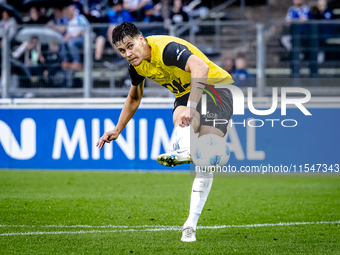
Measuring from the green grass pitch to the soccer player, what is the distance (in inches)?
20.2

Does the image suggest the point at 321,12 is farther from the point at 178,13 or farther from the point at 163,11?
the point at 163,11

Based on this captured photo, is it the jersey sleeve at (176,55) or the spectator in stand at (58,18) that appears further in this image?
the spectator in stand at (58,18)

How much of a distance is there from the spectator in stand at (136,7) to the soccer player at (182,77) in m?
6.88

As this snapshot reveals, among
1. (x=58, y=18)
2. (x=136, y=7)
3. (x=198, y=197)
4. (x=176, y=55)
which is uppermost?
(x=136, y=7)

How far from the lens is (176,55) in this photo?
12.9 feet

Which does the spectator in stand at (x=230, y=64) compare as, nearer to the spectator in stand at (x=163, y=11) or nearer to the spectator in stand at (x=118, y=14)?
the spectator in stand at (x=163, y=11)

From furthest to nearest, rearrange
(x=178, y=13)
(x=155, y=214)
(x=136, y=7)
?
1. (x=136, y=7)
2. (x=178, y=13)
3. (x=155, y=214)

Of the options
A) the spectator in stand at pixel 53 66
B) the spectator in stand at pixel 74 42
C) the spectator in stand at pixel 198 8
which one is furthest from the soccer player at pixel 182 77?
the spectator in stand at pixel 198 8

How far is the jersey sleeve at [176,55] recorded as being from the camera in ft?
12.7

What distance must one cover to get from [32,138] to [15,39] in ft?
6.36

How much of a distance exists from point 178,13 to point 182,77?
7.07 metres

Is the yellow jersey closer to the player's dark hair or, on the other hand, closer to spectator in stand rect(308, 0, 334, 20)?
the player's dark hair

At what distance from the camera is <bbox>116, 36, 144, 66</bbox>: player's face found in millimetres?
3955

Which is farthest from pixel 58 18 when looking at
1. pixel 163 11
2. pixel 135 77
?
pixel 135 77
